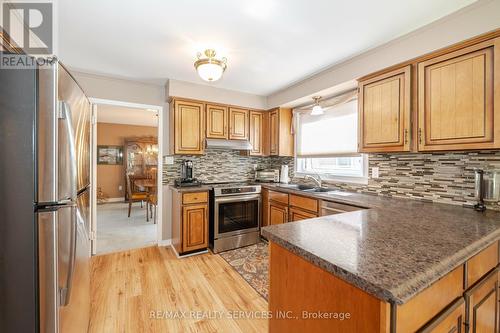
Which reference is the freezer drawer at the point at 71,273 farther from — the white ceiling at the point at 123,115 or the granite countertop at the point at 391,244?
the white ceiling at the point at 123,115

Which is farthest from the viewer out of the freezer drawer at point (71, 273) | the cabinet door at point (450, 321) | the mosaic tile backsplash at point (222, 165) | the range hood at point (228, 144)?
the mosaic tile backsplash at point (222, 165)

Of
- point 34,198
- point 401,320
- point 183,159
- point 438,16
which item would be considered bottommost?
point 401,320

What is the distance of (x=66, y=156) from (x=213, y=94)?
2.60 m

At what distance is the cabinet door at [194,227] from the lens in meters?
2.90

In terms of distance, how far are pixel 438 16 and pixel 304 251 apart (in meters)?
2.14

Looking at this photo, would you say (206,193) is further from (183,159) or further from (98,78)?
(98,78)

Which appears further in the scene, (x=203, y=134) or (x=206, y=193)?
(x=203, y=134)

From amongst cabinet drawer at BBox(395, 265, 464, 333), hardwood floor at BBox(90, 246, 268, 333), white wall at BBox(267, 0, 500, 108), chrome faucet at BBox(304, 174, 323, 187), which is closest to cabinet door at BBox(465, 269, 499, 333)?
cabinet drawer at BBox(395, 265, 464, 333)

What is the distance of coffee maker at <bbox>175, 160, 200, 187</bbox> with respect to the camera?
3.20 m

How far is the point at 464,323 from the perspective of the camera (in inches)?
36.5

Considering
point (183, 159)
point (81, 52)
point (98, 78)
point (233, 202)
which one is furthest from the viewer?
point (183, 159)

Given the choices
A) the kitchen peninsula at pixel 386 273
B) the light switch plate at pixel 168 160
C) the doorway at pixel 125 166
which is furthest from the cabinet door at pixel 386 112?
the doorway at pixel 125 166

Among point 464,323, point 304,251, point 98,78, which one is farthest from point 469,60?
point 98,78

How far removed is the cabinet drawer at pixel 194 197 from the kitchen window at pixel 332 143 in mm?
1602
